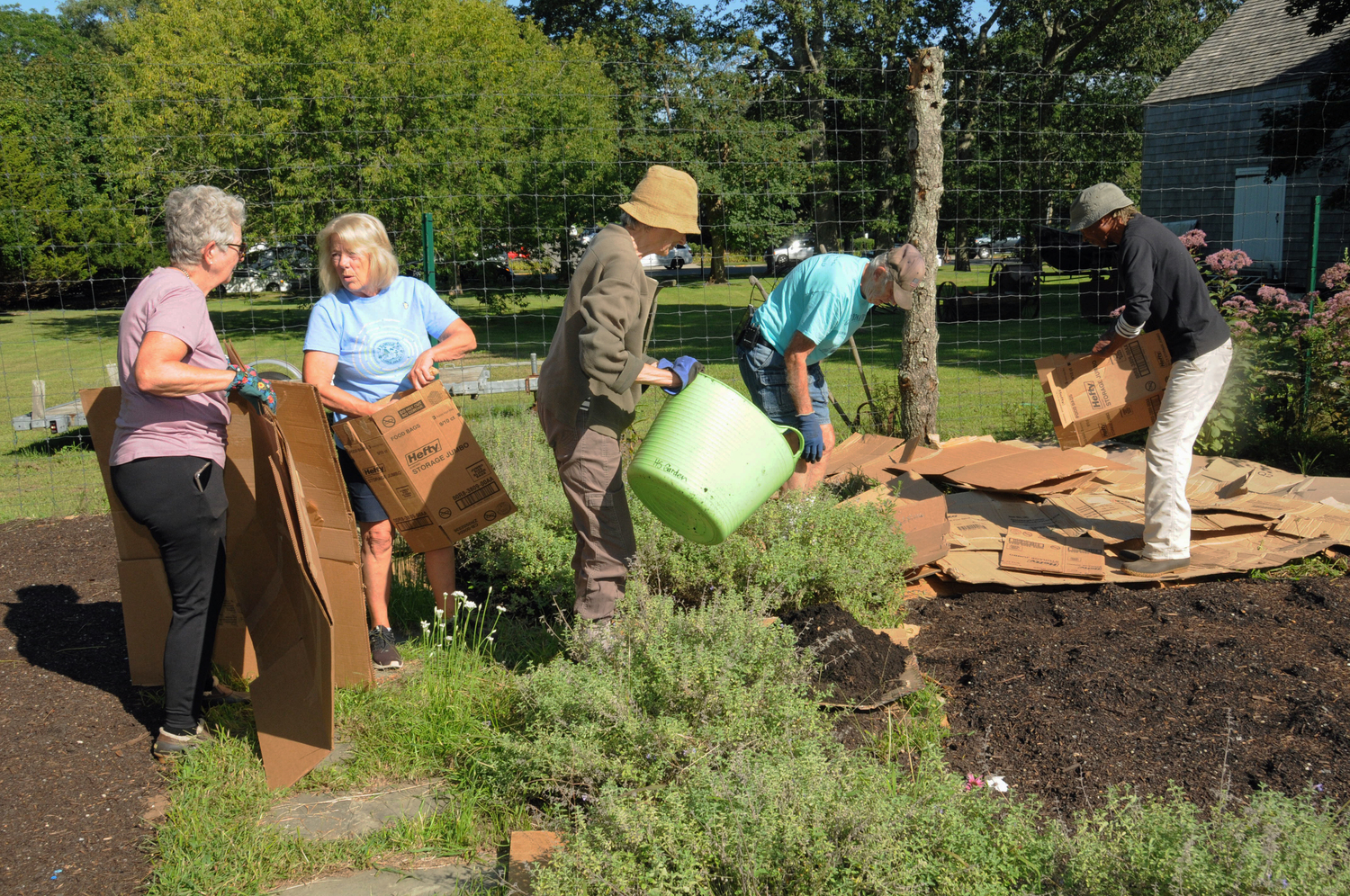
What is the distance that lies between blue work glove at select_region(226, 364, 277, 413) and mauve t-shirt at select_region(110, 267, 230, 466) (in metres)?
0.11

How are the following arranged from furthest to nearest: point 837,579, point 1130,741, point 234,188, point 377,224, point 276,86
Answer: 1. point 234,188
2. point 276,86
3. point 837,579
4. point 377,224
5. point 1130,741

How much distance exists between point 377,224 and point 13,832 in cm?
219

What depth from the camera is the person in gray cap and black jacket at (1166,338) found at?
4.30 metres

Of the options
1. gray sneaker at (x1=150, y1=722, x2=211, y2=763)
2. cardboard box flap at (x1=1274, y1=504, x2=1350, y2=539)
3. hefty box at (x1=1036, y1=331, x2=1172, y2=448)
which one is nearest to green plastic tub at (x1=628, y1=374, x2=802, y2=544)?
gray sneaker at (x1=150, y1=722, x2=211, y2=763)

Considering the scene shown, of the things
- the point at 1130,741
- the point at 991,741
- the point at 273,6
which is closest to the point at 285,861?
the point at 991,741

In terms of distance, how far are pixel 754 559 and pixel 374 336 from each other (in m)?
1.68

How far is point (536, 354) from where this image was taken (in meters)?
15.0

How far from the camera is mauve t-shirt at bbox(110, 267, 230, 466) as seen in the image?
2928mm

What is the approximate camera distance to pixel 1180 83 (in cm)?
2217

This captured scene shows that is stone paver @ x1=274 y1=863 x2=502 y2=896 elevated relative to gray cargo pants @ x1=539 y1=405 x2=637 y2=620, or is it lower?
lower


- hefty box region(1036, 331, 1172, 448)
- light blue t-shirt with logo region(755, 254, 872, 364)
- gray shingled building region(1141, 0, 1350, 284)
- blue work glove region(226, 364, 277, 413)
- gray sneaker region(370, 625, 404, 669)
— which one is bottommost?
gray sneaker region(370, 625, 404, 669)

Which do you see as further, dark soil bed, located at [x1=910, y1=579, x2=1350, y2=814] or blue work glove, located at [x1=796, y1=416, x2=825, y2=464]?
blue work glove, located at [x1=796, y1=416, x2=825, y2=464]

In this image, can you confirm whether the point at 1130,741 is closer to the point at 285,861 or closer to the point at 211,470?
the point at 285,861

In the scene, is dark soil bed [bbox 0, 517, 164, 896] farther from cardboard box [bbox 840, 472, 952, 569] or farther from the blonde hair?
cardboard box [bbox 840, 472, 952, 569]
